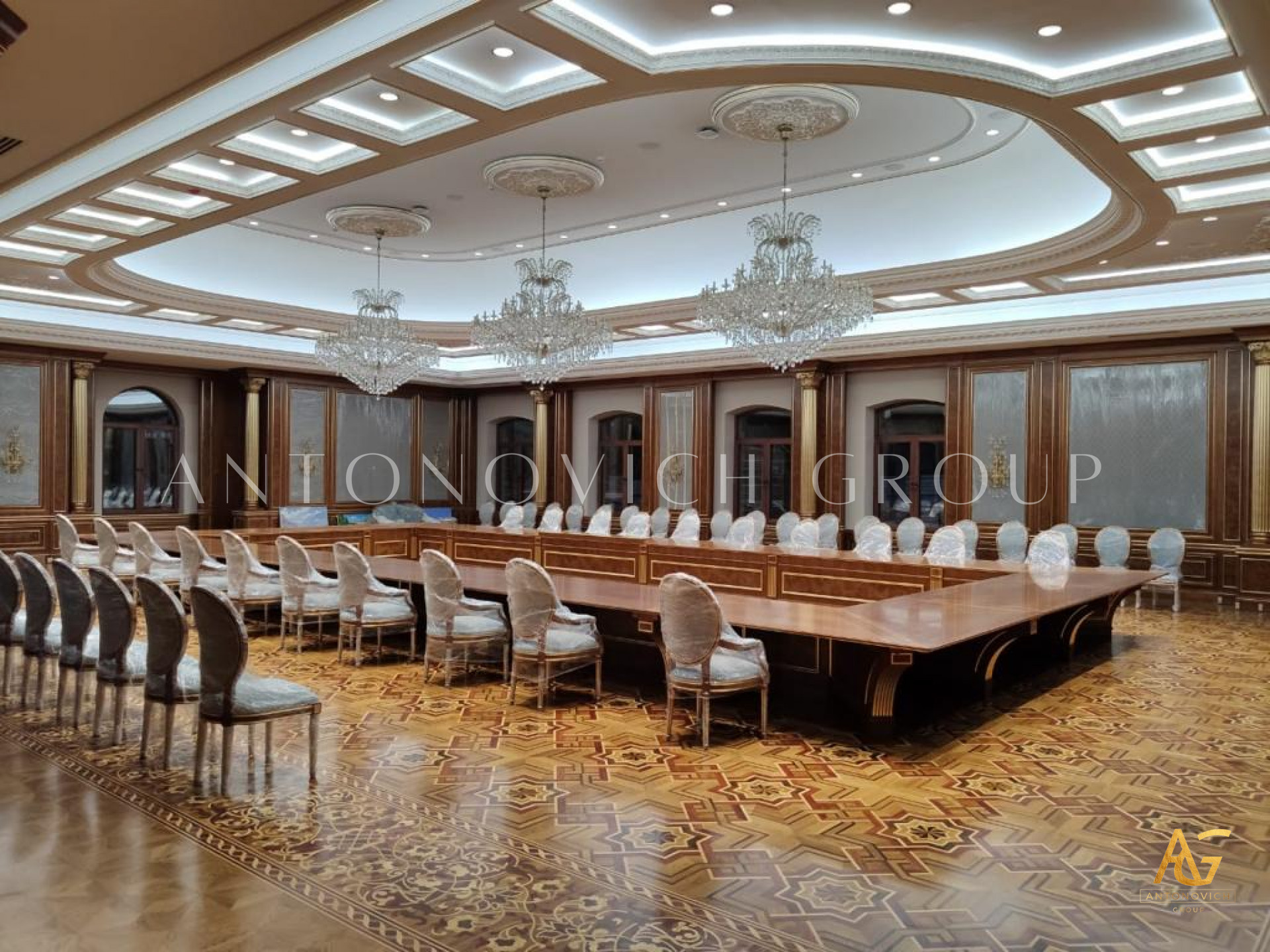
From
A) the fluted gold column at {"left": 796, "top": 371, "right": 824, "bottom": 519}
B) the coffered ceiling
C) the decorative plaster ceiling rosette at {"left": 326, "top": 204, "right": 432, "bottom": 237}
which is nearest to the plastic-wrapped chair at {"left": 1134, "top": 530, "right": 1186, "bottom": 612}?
the coffered ceiling

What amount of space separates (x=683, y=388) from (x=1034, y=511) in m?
5.31

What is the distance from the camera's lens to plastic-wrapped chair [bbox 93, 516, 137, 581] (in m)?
9.23

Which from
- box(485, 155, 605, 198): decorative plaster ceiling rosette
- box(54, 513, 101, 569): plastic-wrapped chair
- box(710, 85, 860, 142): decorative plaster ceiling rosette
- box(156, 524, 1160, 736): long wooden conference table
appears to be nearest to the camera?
box(156, 524, 1160, 736): long wooden conference table

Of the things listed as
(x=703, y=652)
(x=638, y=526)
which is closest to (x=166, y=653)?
(x=703, y=652)

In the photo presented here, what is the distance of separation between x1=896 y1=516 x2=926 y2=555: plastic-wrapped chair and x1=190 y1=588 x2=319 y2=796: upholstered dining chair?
25.9 feet

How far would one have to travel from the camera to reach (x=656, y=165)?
22.6 feet

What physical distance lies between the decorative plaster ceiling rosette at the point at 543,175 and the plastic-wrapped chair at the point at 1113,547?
21.2 feet

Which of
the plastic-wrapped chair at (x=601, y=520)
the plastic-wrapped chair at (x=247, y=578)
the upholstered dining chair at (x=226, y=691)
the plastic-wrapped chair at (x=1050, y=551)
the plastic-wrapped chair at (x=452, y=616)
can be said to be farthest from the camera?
the plastic-wrapped chair at (x=601, y=520)

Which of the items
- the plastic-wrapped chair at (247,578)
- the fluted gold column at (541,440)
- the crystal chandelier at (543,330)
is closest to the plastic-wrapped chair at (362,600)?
the plastic-wrapped chair at (247,578)

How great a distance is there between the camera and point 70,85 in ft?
13.8

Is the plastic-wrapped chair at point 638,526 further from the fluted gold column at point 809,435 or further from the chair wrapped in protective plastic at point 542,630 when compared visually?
the chair wrapped in protective plastic at point 542,630

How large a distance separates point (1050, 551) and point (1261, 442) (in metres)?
3.45

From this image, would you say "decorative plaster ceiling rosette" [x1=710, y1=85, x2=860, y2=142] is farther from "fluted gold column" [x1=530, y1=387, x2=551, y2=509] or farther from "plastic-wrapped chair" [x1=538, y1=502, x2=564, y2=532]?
"fluted gold column" [x1=530, y1=387, x2=551, y2=509]

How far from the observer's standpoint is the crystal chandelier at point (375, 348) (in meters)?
9.23
